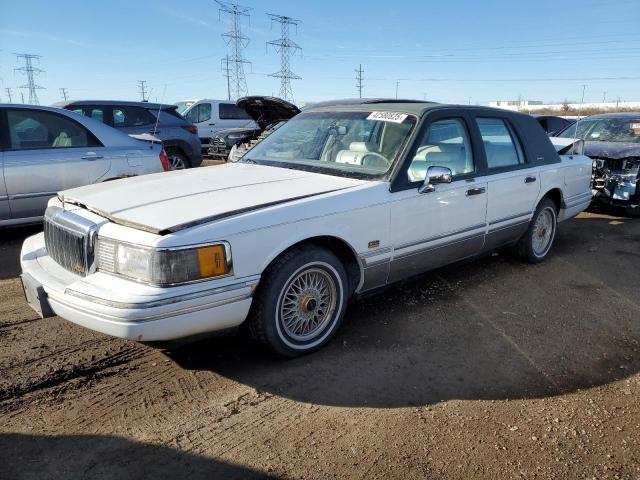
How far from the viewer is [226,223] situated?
108 inches

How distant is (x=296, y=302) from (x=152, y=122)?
7.62 meters

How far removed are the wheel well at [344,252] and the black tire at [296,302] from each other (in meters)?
0.08

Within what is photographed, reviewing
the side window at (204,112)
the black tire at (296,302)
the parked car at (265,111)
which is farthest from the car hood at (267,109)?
the side window at (204,112)

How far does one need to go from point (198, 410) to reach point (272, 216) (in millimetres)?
1151

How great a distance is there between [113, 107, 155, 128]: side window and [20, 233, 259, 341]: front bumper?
709cm

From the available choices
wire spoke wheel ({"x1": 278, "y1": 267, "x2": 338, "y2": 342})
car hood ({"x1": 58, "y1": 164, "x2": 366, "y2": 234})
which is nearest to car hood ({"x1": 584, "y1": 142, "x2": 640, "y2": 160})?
car hood ({"x1": 58, "y1": 164, "x2": 366, "y2": 234})

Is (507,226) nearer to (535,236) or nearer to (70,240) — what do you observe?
(535,236)

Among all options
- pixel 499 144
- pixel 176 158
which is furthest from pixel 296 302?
pixel 176 158

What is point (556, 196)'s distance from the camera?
5.55 metres

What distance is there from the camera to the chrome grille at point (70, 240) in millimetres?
2852

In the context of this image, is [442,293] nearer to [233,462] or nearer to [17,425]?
[233,462]

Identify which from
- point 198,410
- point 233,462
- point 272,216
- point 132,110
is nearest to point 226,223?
point 272,216

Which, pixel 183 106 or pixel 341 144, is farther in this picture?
pixel 183 106

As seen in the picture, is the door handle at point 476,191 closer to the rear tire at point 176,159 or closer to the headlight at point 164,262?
the headlight at point 164,262
